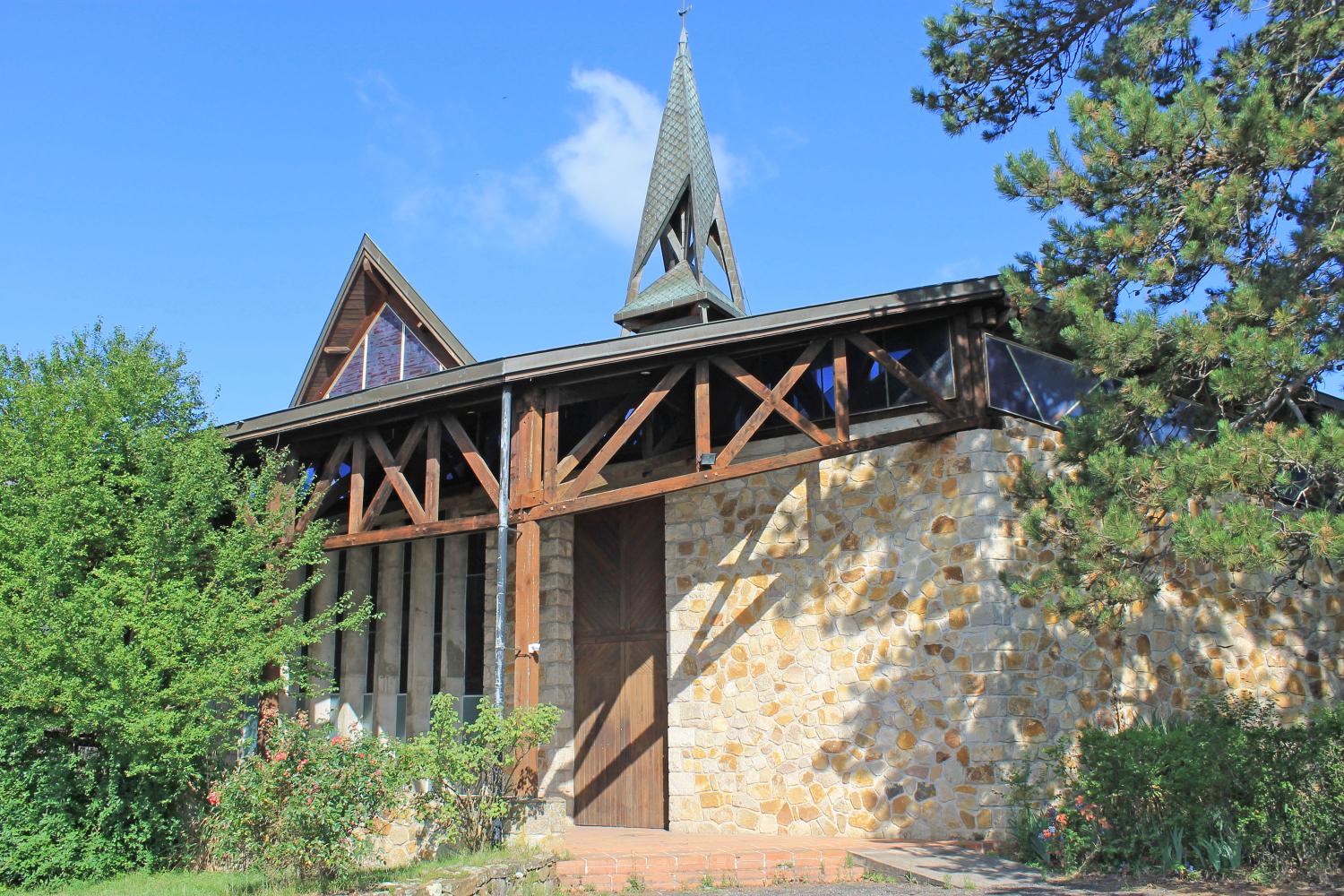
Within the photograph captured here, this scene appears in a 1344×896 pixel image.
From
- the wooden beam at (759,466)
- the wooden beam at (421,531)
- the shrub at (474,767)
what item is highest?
the wooden beam at (759,466)

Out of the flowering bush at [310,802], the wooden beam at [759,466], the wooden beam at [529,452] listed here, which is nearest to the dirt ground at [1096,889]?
the flowering bush at [310,802]

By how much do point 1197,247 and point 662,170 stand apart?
31.2ft

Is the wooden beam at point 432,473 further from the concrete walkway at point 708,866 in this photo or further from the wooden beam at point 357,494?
the concrete walkway at point 708,866

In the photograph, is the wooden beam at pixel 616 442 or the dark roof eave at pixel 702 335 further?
Answer: the wooden beam at pixel 616 442

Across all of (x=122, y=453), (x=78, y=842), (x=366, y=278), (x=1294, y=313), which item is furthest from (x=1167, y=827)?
(x=366, y=278)

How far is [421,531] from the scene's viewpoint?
1080cm

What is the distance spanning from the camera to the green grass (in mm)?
8016

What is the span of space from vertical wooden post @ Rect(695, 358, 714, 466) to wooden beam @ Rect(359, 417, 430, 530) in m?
2.81

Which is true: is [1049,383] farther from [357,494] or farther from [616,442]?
[357,494]

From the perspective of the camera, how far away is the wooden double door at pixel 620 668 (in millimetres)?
11859

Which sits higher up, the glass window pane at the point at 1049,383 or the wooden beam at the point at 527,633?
the glass window pane at the point at 1049,383

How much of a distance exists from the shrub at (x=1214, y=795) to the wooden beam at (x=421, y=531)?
5371 mm

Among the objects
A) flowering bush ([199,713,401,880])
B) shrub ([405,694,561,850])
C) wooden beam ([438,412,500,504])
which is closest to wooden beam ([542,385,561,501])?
wooden beam ([438,412,500,504])

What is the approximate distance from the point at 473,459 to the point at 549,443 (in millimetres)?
823
